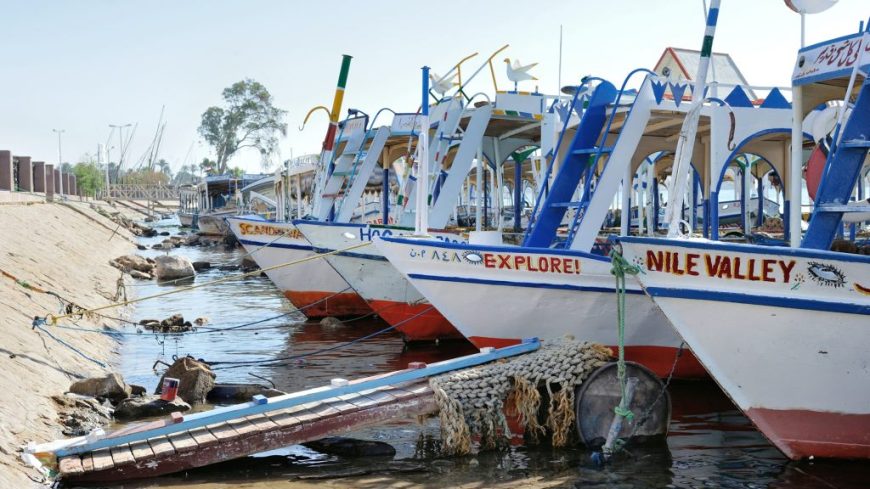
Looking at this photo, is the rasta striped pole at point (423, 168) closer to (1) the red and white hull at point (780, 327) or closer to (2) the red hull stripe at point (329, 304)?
(1) the red and white hull at point (780, 327)

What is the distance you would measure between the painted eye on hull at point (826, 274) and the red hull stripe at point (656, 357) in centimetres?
381

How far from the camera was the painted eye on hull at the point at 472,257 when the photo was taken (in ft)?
36.1

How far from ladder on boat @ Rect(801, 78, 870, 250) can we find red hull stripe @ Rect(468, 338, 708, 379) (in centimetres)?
335

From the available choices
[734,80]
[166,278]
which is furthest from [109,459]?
[166,278]

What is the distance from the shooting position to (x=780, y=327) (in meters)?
7.30

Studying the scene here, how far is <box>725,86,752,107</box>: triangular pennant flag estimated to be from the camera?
38.3ft

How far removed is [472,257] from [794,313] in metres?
4.56

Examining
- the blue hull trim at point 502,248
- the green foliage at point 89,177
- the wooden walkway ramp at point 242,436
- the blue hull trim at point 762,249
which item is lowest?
the wooden walkway ramp at point 242,436

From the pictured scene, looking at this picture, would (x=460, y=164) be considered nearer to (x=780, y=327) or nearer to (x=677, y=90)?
(x=677, y=90)

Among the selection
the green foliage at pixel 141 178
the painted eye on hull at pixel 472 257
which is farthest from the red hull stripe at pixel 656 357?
the green foliage at pixel 141 178

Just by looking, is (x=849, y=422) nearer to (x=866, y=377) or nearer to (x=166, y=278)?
(x=866, y=377)

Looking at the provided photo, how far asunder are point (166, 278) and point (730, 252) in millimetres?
23707

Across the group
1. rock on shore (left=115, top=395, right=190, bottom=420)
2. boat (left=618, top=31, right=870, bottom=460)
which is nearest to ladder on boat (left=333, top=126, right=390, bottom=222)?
rock on shore (left=115, top=395, right=190, bottom=420)

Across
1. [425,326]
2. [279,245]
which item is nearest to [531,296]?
[425,326]
